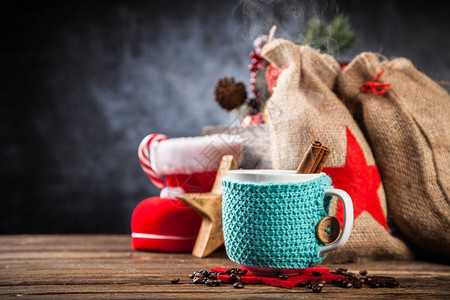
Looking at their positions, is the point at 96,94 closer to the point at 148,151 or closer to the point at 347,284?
the point at 148,151

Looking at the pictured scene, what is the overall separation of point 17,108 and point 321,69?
1.24 metres

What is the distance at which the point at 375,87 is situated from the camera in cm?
101

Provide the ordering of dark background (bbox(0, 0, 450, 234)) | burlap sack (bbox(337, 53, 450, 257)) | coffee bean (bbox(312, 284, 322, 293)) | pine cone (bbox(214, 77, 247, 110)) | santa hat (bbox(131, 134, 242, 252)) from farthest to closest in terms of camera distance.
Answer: dark background (bbox(0, 0, 450, 234)), pine cone (bbox(214, 77, 247, 110)), santa hat (bbox(131, 134, 242, 252)), burlap sack (bbox(337, 53, 450, 257)), coffee bean (bbox(312, 284, 322, 293))

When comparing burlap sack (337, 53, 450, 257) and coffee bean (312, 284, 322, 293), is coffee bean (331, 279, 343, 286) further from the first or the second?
burlap sack (337, 53, 450, 257)

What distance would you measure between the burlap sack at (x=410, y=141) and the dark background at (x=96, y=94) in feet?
2.30

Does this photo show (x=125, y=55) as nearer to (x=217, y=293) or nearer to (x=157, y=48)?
(x=157, y=48)

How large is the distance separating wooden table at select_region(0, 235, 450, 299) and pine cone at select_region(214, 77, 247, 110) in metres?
0.46

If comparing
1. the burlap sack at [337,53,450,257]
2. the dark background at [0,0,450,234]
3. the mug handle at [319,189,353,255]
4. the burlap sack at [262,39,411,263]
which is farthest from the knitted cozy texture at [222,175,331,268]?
the dark background at [0,0,450,234]

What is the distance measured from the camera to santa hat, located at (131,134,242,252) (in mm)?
1025

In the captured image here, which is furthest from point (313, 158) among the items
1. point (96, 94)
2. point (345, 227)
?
point (96, 94)

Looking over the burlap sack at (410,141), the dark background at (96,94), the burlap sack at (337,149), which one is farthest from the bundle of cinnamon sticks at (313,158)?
the dark background at (96,94)

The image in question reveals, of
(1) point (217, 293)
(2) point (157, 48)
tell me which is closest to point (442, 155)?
(1) point (217, 293)

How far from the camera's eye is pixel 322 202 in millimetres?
707

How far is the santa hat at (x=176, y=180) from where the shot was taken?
1.03 metres
